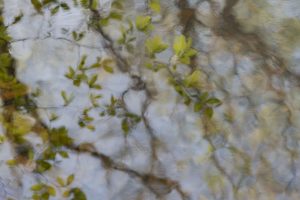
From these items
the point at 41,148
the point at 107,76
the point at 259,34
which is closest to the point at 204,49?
the point at 259,34

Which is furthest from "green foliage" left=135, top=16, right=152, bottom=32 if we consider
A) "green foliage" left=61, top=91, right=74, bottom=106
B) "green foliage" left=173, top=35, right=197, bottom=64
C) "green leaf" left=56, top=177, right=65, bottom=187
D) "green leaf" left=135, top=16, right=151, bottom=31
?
"green leaf" left=56, top=177, right=65, bottom=187

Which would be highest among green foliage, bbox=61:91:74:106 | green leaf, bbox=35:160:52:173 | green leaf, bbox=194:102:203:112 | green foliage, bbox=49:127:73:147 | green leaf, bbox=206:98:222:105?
green foliage, bbox=61:91:74:106

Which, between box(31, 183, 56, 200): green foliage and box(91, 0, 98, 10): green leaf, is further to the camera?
box(91, 0, 98, 10): green leaf

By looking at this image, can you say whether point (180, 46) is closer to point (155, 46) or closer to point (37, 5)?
point (155, 46)

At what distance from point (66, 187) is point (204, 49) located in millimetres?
636

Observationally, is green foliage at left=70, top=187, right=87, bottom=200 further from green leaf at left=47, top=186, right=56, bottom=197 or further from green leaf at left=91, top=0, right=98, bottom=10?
green leaf at left=91, top=0, right=98, bottom=10

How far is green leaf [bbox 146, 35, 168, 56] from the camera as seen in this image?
4.46ft

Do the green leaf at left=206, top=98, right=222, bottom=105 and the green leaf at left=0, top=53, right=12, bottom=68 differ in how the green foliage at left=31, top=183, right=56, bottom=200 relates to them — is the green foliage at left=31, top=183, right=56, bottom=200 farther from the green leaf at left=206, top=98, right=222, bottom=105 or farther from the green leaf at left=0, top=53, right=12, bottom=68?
the green leaf at left=206, top=98, right=222, bottom=105

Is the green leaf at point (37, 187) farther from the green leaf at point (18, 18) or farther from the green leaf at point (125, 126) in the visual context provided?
the green leaf at point (18, 18)

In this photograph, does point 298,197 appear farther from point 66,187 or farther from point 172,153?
point 66,187

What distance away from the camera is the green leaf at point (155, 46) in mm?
1359

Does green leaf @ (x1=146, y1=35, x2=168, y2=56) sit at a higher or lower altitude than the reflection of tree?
higher

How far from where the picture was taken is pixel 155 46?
1.36 m

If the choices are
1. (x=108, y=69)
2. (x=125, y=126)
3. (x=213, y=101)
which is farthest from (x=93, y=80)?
(x=213, y=101)
